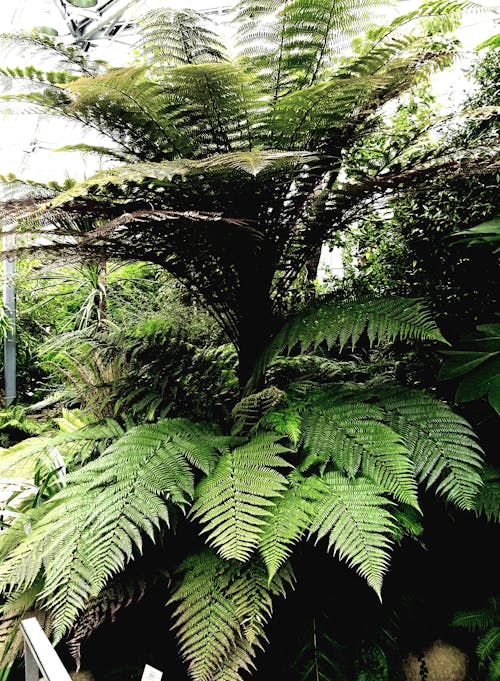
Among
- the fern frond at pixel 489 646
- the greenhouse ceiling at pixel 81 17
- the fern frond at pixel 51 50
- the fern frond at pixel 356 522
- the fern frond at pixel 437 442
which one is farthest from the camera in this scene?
the greenhouse ceiling at pixel 81 17

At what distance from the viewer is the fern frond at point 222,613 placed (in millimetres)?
915

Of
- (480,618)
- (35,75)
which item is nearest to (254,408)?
(480,618)

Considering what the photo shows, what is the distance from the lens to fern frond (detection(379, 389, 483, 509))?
96 cm

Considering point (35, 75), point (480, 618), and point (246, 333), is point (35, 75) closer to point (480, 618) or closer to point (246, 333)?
point (246, 333)

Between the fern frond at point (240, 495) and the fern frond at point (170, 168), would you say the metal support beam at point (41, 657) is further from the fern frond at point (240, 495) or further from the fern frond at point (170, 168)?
the fern frond at point (170, 168)

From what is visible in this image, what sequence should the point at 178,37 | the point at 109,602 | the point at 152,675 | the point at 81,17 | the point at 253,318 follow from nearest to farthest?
the point at 152,675, the point at 109,602, the point at 178,37, the point at 253,318, the point at 81,17

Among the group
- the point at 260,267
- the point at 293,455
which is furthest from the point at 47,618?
the point at 260,267

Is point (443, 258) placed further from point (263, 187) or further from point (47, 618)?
point (47, 618)

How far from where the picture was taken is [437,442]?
1.03m

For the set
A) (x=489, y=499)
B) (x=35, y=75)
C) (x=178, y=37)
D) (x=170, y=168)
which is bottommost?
(x=489, y=499)

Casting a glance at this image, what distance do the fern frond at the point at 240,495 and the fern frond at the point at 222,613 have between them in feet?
0.28

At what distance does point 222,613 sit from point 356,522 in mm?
318

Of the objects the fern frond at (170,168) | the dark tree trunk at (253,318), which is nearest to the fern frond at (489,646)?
the dark tree trunk at (253,318)

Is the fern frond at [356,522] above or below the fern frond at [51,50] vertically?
below
